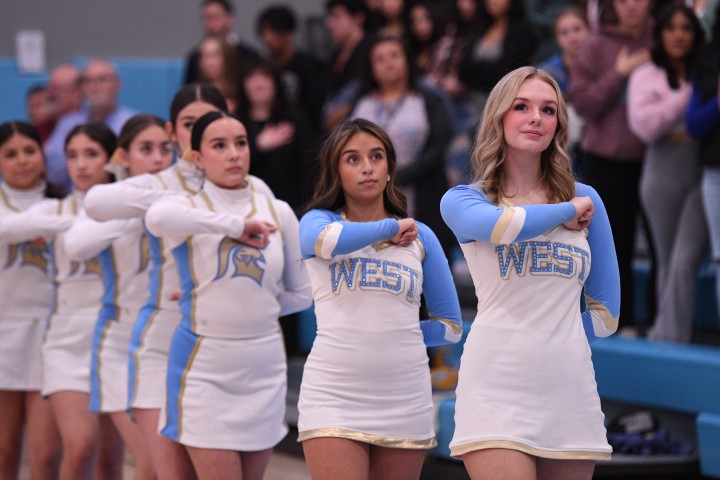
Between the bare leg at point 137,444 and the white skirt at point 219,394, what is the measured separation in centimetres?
43

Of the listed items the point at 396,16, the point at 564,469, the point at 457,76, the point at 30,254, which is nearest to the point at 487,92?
the point at 457,76

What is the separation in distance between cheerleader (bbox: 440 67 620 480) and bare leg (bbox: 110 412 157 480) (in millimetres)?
1727

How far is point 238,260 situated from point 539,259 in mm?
1288

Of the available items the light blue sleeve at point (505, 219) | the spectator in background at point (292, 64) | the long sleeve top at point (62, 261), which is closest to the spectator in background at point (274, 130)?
the spectator in background at point (292, 64)

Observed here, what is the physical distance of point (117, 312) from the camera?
191 inches

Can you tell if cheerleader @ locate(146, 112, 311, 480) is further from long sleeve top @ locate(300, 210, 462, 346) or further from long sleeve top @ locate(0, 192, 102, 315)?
long sleeve top @ locate(0, 192, 102, 315)

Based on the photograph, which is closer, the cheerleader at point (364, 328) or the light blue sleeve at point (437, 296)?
the cheerleader at point (364, 328)

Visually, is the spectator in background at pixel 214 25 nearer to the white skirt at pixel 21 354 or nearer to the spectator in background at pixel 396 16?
the spectator in background at pixel 396 16

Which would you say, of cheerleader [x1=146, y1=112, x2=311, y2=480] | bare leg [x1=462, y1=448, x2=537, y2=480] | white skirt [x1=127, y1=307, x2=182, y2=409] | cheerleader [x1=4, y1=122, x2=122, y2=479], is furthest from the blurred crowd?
bare leg [x1=462, y1=448, x2=537, y2=480]

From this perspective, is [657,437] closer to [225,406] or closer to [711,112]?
[711,112]

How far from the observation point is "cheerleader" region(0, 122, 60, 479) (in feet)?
17.0

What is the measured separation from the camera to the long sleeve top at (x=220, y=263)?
13.5 feet

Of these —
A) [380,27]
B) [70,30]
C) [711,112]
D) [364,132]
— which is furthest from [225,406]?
[70,30]

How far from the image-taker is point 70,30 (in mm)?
9625
